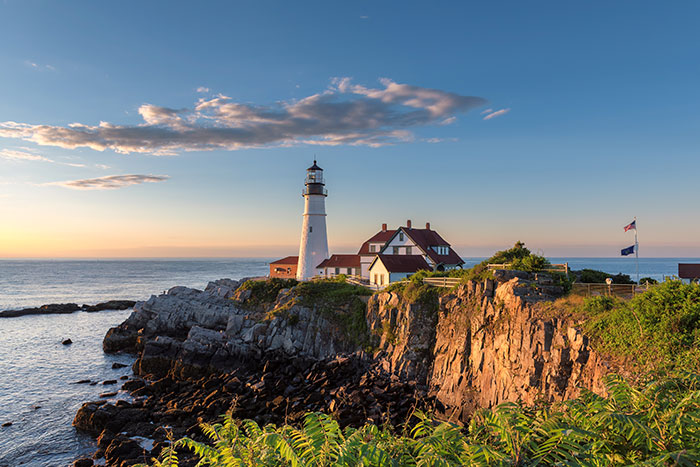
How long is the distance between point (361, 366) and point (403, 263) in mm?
17586

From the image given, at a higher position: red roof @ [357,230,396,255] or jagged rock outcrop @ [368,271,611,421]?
red roof @ [357,230,396,255]

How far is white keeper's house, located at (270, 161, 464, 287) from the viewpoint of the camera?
47625 mm

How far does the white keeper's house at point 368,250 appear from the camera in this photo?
47.6m

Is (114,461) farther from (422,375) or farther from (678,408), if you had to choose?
(678,408)

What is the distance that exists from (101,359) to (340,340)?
72.1 feet

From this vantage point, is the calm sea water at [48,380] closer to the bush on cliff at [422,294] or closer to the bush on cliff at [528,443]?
the bush on cliff at [528,443]

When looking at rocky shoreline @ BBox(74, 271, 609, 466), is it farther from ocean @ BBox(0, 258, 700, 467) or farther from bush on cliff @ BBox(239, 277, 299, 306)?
bush on cliff @ BBox(239, 277, 299, 306)

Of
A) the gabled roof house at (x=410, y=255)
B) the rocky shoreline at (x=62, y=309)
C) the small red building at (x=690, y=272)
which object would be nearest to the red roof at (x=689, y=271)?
the small red building at (x=690, y=272)

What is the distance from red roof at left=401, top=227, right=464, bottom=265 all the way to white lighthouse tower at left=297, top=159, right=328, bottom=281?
12154mm

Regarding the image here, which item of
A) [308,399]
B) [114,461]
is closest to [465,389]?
[308,399]

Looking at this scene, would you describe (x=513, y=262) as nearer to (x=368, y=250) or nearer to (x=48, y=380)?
(x=368, y=250)

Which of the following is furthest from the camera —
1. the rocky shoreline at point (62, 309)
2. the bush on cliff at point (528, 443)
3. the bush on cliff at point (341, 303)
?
the rocky shoreline at point (62, 309)

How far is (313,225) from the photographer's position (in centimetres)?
5697

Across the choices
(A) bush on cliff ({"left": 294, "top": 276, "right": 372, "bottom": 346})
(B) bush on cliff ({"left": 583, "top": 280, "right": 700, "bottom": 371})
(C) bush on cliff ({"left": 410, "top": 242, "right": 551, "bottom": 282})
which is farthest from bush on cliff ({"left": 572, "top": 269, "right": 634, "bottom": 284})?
(A) bush on cliff ({"left": 294, "top": 276, "right": 372, "bottom": 346})
